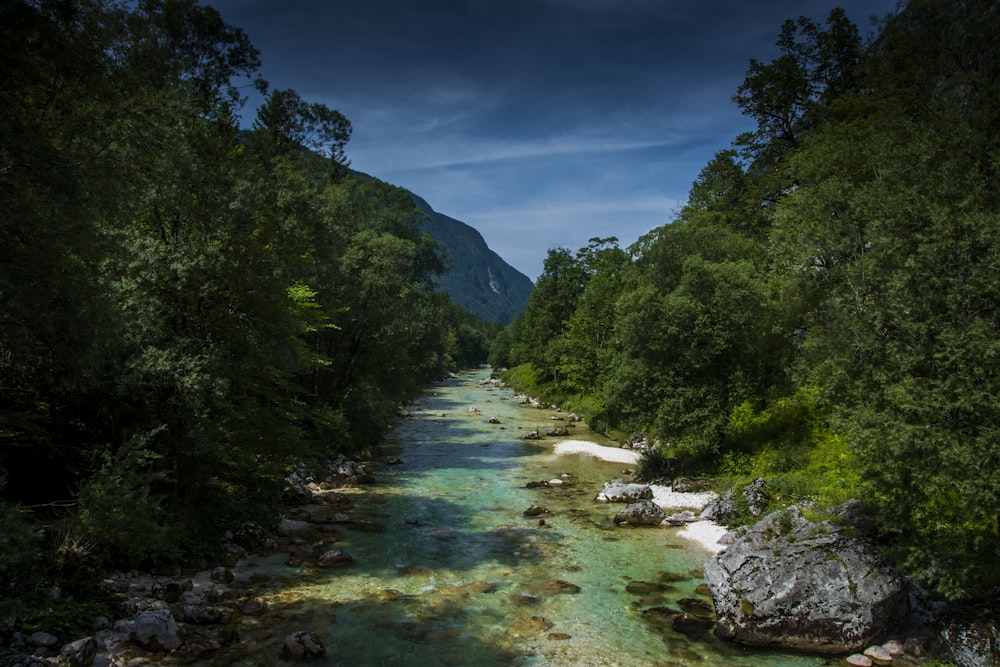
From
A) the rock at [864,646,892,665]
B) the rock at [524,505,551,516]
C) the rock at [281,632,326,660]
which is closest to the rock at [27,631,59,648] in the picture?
the rock at [281,632,326,660]

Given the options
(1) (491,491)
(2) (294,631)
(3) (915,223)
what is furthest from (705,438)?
(2) (294,631)

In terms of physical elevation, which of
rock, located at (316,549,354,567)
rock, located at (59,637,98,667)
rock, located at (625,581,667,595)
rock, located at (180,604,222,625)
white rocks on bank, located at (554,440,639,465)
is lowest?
rock, located at (316,549,354,567)

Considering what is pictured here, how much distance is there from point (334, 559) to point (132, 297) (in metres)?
8.63

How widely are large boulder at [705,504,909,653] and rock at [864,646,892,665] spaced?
0.51ft

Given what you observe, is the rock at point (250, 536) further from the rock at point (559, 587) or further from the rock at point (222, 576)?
the rock at point (559, 587)

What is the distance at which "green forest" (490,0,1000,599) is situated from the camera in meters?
10.5

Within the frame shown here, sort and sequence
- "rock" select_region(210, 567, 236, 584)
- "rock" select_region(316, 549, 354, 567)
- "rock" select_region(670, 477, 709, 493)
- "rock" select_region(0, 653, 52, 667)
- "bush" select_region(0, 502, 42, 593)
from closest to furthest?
"bush" select_region(0, 502, 42, 593)
"rock" select_region(0, 653, 52, 667)
"rock" select_region(210, 567, 236, 584)
"rock" select_region(316, 549, 354, 567)
"rock" select_region(670, 477, 709, 493)

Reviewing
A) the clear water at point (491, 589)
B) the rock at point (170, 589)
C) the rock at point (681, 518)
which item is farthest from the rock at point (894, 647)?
the rock at point (170, 589)

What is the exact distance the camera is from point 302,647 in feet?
35.6

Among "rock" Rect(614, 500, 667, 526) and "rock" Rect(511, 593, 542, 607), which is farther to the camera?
"rock" Rect(614, 500, 667, 526)

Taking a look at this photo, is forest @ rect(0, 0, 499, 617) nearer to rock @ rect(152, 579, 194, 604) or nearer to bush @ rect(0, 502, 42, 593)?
bush @ rect(0, 502, 42, 593)

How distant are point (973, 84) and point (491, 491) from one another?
21150 millimetres

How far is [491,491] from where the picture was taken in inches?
979

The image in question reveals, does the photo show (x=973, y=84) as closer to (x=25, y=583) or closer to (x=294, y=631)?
(x=294, y=631)
